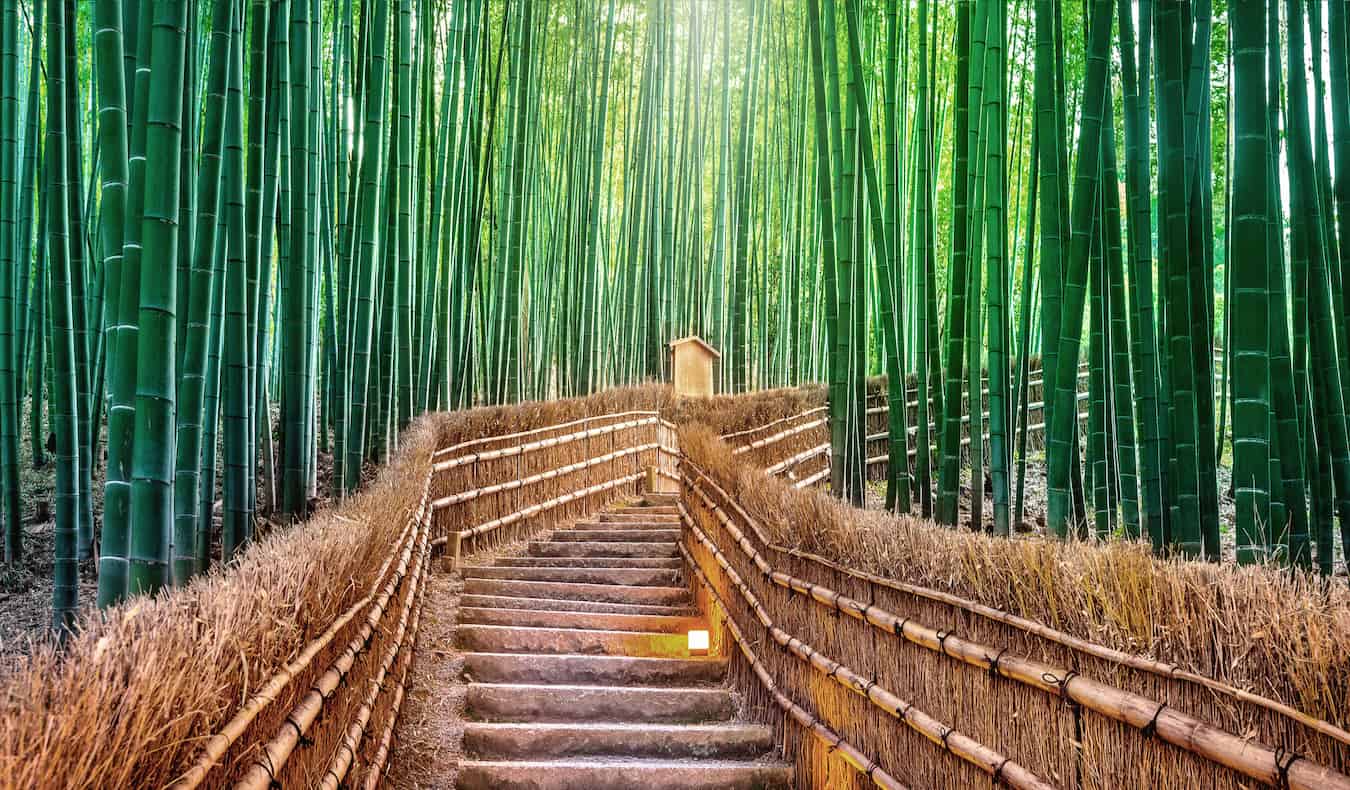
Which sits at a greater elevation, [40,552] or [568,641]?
[40,552]

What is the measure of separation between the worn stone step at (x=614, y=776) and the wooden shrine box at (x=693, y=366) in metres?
5.67

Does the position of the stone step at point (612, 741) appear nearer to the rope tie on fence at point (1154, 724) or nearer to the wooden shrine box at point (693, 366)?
the rope tie on fence at point (1154, 724)

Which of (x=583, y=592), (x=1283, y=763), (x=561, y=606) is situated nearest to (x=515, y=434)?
(x=583, y=592)

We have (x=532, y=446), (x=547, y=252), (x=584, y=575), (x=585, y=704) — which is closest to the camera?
(x=585, y=704)

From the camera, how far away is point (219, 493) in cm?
632

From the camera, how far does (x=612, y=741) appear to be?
3.31 meters

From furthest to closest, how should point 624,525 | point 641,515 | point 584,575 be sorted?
point 641,515, point 624,525, point 584,575

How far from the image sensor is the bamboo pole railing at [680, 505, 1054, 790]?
2025mm

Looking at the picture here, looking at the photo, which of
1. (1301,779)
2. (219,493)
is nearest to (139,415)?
(1301,779)

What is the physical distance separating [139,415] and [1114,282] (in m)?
2.91

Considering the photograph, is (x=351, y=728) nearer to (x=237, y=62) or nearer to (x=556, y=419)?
(x=237, y=62)

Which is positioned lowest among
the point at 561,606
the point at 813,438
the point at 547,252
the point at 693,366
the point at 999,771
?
the point at 561,606

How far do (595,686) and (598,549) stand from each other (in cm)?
173

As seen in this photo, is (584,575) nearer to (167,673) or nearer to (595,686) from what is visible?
(595,686)
